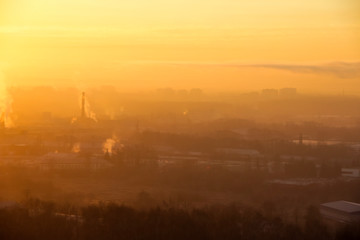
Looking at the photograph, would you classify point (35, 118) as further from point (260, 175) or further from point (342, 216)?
point (342, 216)

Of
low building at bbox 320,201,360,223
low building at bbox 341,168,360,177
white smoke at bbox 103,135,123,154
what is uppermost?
white smoke at bbox 103,135,123,154

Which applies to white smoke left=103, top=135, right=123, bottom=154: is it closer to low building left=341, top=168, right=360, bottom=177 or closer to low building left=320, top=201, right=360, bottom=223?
low building left=341, top=168, right=360, bottom=177

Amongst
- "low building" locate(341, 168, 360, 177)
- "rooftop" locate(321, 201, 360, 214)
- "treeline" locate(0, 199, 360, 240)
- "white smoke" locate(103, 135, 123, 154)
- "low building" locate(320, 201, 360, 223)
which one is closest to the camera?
"treeline" locate(0, 199, 360, 240)

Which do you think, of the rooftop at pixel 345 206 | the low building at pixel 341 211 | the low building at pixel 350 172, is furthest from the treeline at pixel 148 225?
the low building at pixel 350 172

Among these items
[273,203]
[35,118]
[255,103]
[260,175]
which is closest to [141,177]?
[260,175]

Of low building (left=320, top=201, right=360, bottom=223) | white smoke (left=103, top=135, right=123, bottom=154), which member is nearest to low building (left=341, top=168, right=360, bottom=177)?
low building (left=320, top=201, right=360, bottom=223)

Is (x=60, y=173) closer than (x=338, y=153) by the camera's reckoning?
Yes

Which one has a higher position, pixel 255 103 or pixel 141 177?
pixel 255 103
